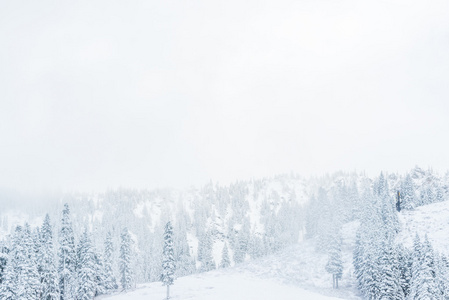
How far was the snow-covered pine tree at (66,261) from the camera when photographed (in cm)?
5831

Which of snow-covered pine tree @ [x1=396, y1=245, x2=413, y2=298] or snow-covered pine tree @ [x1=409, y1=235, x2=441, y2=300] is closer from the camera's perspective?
snow-covered pine tree @ [x1=409, y1=235, x2=441, y2=300]

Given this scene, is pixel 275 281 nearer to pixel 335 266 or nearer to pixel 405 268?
pixel 335 266

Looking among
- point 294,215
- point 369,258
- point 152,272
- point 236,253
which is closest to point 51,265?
point 369,258

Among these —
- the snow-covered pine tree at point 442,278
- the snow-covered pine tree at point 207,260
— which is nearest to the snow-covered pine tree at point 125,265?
the snow-covered pine tree at point 207,260

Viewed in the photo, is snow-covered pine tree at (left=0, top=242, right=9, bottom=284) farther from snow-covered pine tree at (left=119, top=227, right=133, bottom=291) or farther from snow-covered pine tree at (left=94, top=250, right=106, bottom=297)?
snow-covered pine tree at (left=119, top=227, right=133, bottom=291)

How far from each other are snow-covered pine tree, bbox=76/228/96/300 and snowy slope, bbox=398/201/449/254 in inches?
2423

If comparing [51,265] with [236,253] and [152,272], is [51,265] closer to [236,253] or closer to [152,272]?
[152,272]

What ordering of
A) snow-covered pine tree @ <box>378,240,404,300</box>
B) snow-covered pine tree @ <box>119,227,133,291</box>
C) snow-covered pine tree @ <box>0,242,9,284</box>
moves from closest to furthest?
1. snow-covered pine tree @ <box>0,242,9,284</box>
2. snow-covered pine tree @ <box>378,240,404,300</box>
3. snow-covered pine tree @ <box>119,227,133,291</box>

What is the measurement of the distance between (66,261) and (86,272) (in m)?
3.67

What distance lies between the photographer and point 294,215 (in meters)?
197

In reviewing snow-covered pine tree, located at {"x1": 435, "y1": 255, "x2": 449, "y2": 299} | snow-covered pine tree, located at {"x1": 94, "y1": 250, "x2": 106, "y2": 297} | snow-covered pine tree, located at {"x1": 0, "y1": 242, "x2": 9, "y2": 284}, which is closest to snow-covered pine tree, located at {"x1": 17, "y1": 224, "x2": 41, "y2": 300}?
snow-covered pine tree, located at {"x1": 0, "y1": 242, "x2": 9, "y2": 284}

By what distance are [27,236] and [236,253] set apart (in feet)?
308

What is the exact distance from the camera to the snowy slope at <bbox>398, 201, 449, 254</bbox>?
75669 mm

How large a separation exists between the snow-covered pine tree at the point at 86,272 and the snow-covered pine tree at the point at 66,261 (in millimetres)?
1490
